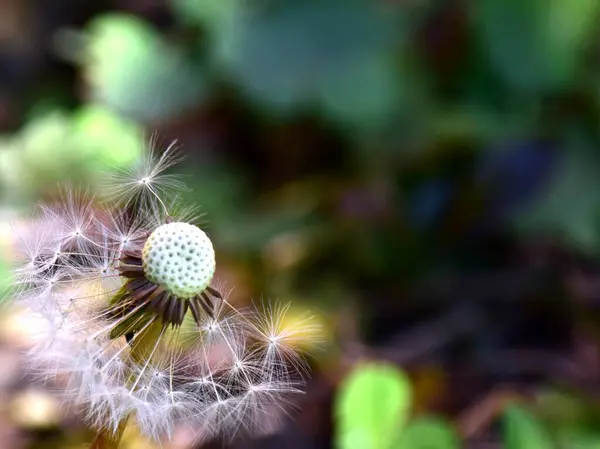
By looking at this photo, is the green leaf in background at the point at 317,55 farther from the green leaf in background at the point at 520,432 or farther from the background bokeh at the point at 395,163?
the green leaf in background at the point at 520,432

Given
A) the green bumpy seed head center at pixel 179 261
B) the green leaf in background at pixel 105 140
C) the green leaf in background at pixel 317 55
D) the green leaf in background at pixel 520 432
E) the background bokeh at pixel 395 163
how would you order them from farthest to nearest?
the green leaf in background at pixel 317 55, the background bokeh at pixel 395 163, the green leaf in background at pixel 105 140, the green leaf in background at pixel 520 432, the green bumpy seed head center at pixel 179 261

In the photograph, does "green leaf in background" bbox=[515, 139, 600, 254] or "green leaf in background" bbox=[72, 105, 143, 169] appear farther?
"green leaf in background" bbox=[515, 139, 600, 254]

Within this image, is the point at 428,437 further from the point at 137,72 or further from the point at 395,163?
the point at 137,72

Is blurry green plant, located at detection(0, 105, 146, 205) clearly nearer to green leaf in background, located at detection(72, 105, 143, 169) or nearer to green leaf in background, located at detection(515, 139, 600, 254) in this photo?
green leaf in background, located at detection(72, 105, 143, 169)

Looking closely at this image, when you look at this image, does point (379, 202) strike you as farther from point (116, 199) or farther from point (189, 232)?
point (189, 232)

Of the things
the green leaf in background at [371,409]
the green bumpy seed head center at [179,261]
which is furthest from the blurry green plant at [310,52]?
the green bumpy seed head center at [179,261]

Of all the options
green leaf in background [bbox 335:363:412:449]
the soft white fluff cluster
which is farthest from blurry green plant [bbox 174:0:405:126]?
the soft white fluff cluster
